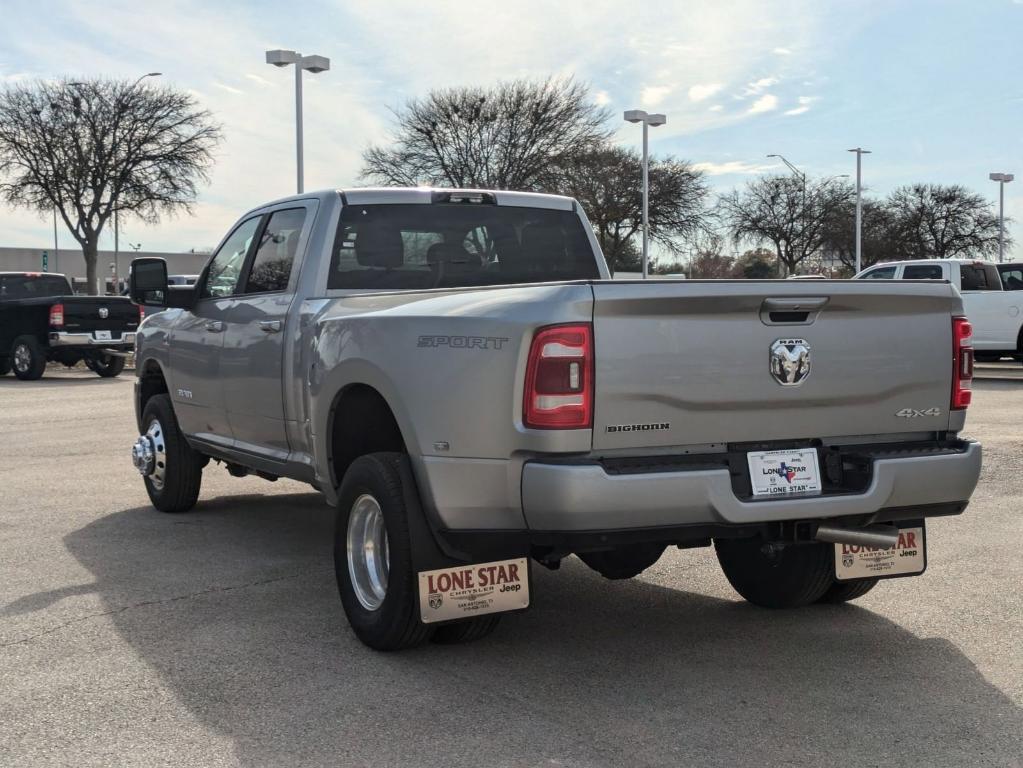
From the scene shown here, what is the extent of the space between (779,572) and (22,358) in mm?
19122

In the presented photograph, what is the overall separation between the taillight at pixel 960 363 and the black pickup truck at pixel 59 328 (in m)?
18.3

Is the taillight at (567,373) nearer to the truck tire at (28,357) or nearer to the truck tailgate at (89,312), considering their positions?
the truck tailgate at (89,312)

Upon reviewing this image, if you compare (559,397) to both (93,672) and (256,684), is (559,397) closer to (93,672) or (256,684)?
(256,684)

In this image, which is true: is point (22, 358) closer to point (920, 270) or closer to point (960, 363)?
point (920, 270)

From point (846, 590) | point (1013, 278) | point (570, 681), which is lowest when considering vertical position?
point (570, 681)

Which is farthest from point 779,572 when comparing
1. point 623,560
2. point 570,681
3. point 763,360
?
point 763,360

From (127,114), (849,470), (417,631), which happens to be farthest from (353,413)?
(127,114)

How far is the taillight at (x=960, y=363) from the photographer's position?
4938 millimetres

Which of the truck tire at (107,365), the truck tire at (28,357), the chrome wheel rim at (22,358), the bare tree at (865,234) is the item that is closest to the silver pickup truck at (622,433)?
the truck tire at (28,357)

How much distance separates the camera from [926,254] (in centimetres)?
6200

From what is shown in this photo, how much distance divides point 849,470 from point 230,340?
3.62 metres

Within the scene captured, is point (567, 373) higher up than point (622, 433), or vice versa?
point (567, 373)

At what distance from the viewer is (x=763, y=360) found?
4.54 metres

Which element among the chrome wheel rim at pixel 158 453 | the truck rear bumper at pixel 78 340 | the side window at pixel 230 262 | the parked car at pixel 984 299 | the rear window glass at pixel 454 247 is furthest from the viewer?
the parked car at pixel 984 299
